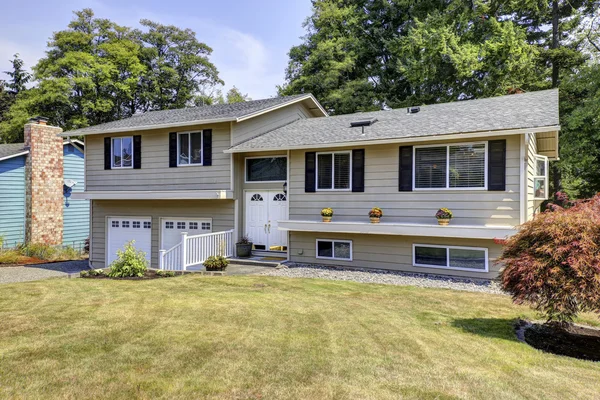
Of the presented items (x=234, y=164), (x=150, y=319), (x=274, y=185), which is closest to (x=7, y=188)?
(x=234, y=164)

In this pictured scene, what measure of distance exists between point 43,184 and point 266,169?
1161cm

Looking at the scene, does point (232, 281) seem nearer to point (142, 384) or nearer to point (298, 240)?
point (298, 240)

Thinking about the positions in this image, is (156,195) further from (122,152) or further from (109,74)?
(109,74)

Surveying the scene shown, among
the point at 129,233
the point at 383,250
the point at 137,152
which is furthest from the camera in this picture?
the point at 129,233

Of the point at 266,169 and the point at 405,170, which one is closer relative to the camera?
the point at 405,170

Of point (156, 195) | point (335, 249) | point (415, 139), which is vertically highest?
point (415, 139)

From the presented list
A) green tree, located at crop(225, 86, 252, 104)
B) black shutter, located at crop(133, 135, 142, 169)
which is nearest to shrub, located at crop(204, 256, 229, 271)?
black shutter, located at crop(133, 135, 142, 169)

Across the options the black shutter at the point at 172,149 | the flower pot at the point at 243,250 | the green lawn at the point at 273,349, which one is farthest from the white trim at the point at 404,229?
the black shutter at the point at 172,149

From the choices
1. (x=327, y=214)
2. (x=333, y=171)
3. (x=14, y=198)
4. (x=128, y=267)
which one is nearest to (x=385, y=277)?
(x=327, y=214)

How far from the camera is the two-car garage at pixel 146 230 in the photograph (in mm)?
13648

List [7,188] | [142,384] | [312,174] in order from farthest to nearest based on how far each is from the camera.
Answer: [7,188], [312,174], [142,384]

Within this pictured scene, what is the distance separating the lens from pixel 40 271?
43.3ft

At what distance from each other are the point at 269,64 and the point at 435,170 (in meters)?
22.8

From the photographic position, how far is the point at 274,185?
1263 cm
